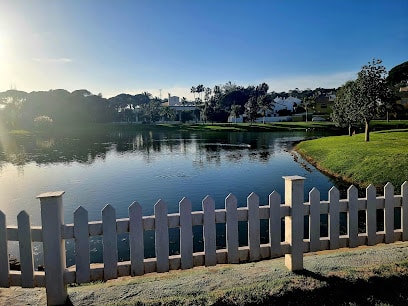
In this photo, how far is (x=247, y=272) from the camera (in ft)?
16.6

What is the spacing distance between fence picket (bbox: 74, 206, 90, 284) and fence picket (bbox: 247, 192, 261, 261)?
2149mm

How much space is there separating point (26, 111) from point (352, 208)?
421 feet

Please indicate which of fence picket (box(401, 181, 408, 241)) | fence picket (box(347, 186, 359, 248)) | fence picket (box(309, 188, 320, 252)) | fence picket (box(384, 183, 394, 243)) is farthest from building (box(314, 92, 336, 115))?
fence picket (box(309, 188, 320, 252))

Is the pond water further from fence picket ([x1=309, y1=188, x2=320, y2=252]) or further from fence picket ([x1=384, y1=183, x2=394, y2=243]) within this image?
fence picket ([x1=384, y1=183, x2=394, y2=243])

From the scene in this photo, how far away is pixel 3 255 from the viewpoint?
4402mm

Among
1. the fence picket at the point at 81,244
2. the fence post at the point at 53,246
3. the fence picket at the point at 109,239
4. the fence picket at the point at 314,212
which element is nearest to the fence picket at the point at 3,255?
the fence post at the point at 53,246

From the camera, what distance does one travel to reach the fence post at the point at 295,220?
16.3 feet

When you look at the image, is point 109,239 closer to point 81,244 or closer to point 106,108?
point 81,244

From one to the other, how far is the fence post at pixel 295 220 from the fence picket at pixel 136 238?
208 centimetres

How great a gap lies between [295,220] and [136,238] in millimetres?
2208

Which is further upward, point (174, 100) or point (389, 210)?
point (174, 100)

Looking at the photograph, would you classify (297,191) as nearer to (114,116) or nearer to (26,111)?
(114,116)

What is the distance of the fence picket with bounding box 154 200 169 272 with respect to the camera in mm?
4625

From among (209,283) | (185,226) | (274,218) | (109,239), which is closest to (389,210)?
(274,218)
